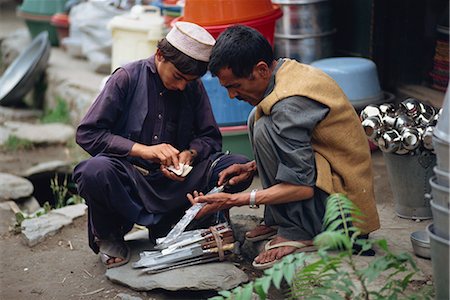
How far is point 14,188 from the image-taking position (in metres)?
6.71

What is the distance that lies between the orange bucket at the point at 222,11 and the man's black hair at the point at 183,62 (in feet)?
5.25

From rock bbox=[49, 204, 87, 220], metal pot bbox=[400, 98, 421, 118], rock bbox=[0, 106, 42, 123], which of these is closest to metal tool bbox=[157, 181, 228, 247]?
metal pot bbox=[400, 98, 421, 118]

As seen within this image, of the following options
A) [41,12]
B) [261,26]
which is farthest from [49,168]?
[41,12]

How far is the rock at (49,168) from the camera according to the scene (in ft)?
24.1

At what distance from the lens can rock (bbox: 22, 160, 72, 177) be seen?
24.1 feet

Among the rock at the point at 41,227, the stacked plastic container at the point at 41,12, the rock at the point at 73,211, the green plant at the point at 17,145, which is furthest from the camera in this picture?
the stacked plastic container at the point at 41,12

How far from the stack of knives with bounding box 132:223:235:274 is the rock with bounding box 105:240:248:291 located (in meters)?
0.03

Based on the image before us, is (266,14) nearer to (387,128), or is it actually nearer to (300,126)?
(387,128)

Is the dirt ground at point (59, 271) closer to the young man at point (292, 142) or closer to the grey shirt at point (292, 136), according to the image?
the young man at point (292, 142)

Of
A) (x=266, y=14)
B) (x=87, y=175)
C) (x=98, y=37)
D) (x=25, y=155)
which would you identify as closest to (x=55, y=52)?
(x=98, y=37)

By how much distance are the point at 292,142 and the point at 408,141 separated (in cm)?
95

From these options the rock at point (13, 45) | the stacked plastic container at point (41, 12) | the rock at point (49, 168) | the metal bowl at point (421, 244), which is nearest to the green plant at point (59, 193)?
the rock at point (49, 168)

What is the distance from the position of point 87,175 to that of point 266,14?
2.29 m

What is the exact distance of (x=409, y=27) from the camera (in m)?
6.61
